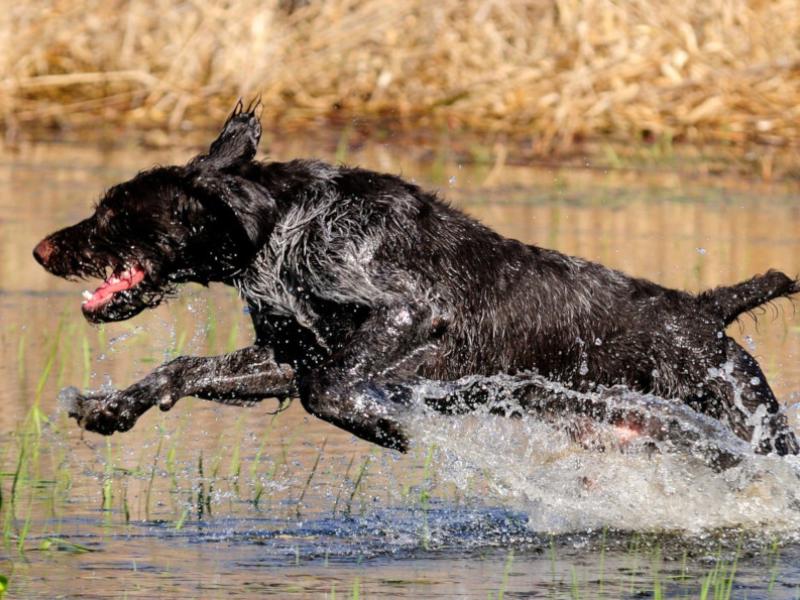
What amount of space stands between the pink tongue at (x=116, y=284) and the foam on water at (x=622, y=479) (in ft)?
3.68

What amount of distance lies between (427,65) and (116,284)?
11177 millimetres

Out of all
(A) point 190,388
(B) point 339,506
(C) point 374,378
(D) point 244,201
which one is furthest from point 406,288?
(A) point 190,388

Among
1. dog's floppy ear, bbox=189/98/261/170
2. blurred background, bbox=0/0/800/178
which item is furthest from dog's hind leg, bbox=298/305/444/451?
blurred background, bbox=0/0/800/178

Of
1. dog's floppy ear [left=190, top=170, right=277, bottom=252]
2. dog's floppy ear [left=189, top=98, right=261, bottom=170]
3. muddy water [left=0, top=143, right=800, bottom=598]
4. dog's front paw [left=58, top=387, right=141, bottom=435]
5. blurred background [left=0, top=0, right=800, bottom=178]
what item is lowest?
muddy water [left=0, top=143, right=800, bottom=598]

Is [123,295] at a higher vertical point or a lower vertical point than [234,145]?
lower

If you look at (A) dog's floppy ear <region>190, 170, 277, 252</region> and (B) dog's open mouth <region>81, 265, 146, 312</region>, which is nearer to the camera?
(A) dog's floppy ear <region>190, 170, 277, 252</region>

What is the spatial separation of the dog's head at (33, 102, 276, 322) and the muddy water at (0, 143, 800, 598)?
699mm

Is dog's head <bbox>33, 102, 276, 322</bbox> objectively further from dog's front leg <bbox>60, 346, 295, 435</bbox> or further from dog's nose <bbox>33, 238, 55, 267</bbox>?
dog's front leg <bbox>60, 346, 295, 435</bbox>

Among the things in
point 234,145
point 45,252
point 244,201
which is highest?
point 234,145

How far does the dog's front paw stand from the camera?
649 centimetres

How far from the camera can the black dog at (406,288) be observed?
6.23m

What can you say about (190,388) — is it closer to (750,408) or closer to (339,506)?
(339,506)

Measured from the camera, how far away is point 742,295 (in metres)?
6.51

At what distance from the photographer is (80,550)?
5621 mm
